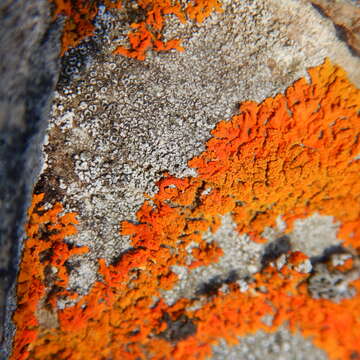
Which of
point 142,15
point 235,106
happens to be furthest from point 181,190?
point 142,15

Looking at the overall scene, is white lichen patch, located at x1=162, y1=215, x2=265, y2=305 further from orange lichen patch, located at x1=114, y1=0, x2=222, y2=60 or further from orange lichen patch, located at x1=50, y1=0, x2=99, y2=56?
orange lichen patch, located at x1=50, y1=0, x2=99, y2=56

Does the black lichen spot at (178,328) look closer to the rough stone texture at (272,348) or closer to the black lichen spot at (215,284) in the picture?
the black lichen spot at (215,284)

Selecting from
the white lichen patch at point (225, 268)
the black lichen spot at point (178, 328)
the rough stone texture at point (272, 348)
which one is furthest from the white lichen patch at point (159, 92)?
the rough stone texture at point (272, 348)

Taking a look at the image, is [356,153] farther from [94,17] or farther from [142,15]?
[94,17]

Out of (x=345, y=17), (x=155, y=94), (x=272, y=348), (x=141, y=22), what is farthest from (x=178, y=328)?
(x=345, y=17)

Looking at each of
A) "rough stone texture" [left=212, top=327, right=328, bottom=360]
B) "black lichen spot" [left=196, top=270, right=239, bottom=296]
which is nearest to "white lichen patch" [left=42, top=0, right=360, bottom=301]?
"black lichen spot" [left=196, top=270, right=239, bottom=296]
